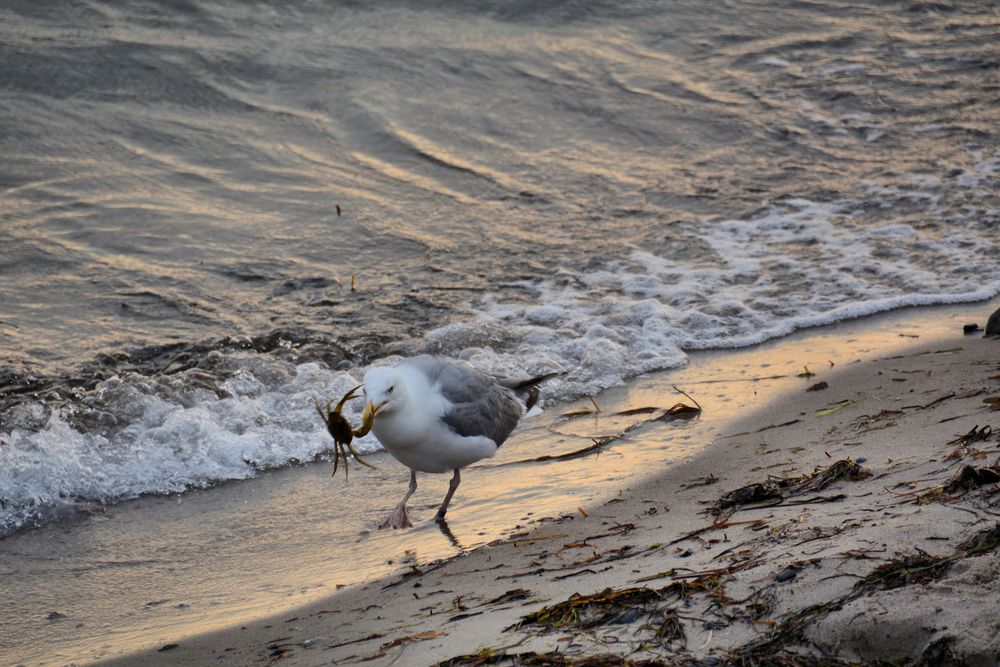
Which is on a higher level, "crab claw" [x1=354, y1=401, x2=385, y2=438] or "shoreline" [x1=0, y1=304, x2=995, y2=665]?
"crab claw" [x1=354, y1=401, x2=385, y2=438]

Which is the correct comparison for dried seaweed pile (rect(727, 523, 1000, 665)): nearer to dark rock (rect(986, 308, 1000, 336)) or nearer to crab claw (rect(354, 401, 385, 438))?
crab claw (rect(354, 401, 385, 438))

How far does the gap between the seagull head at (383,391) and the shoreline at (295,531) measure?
0.61 m

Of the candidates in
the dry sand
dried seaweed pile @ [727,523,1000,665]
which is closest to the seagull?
the dry sand

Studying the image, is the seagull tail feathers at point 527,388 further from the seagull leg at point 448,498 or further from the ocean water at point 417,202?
the ocean water at point 417,202

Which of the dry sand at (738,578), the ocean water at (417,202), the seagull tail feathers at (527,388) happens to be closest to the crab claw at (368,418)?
the dry sand at (738,578)

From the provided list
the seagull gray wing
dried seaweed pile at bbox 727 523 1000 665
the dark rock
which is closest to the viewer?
dried seaweed pile at bbox 727 523 1000 665

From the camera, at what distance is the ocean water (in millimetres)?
7145

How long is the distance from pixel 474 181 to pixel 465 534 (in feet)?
19.9

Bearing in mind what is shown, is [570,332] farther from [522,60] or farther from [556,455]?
[522,60]

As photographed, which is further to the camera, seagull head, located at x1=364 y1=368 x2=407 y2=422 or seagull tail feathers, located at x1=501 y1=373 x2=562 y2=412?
seagull tail feathers, located at x1=501 y1=373 x2=562 y2=412

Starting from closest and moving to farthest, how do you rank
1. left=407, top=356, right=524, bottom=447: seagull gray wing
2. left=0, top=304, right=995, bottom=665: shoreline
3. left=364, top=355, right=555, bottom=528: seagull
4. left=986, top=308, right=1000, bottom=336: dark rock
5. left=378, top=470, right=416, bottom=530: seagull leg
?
1. left=0, top=304, right=995, bottom=665: shoreline
2. left=364, top=355, right=555, bottom=528: seagull
3. left=378, top=470, right=416, bottom=530: seagull leg
4. left=407, top=356, right=524, bottom=447: seagull gray wing
5. left=986, top=308, right=1000, bottom=336: dark rock

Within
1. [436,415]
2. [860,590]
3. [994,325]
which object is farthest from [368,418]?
[994,325]

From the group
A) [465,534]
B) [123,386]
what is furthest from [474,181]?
[465,534]

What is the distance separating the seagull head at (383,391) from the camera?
4977 mm
